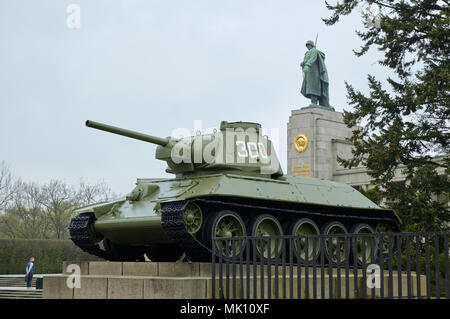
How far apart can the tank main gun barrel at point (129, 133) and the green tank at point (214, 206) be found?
24 millimetres

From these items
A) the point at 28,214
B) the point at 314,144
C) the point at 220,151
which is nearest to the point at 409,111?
the point at 220,151

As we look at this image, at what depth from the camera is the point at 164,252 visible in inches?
734

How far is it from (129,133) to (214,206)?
3148 mm

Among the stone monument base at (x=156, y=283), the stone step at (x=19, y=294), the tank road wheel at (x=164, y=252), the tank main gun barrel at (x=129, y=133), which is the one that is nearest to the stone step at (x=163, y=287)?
the stone monument base at (x=156, y=283)

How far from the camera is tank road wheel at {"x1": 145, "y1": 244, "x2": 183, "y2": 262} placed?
1850 centimetres

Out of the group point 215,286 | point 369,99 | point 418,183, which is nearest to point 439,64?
point 369,99

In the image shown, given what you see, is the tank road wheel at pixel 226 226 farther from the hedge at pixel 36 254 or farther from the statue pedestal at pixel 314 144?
the statue pedestal at pixel 314 144

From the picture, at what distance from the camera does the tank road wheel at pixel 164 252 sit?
60.7ft

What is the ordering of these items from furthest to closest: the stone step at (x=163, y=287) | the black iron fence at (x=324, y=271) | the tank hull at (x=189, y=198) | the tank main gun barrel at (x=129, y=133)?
1. the tank main gun barrel at (x=129, y=133)
2. the tank hull at (x=189, y=198)
3. the stone step at (x=163, y=287)
4. the black iron fence at (x=324, y=271)

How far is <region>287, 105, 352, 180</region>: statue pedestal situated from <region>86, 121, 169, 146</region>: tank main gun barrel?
1119 inches

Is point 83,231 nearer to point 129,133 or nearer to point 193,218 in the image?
point 129,133

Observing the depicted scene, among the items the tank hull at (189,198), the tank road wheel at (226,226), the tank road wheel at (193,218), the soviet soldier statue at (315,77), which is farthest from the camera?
the soviet soldier statue at (315,77)
